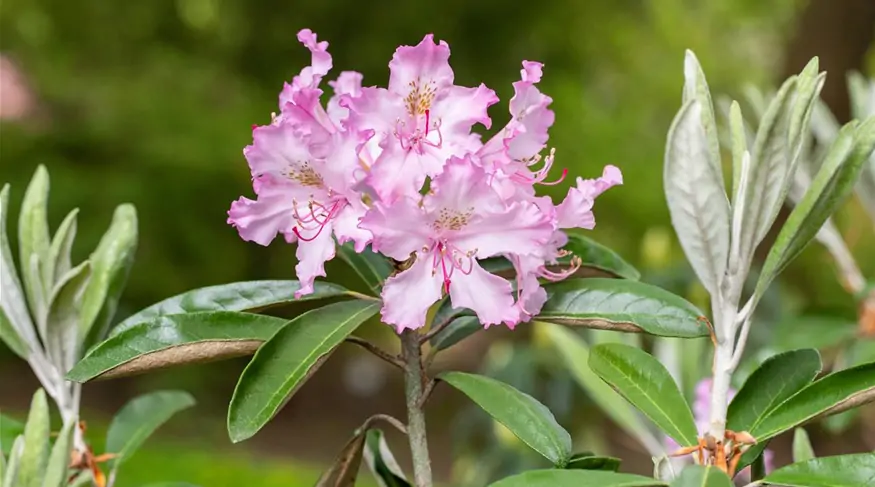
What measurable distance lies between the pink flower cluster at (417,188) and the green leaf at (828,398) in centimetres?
18

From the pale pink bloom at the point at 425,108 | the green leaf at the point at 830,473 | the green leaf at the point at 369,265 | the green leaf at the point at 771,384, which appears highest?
the pale pink bloom at the point at 425,108

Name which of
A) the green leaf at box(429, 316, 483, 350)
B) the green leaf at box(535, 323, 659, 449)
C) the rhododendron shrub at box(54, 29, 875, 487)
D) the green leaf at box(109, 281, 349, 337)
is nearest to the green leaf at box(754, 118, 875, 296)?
the rhododendron shrub at box(54, 29, 875, 487)

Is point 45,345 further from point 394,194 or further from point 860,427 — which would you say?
point 860,427

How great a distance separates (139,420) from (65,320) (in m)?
0.13

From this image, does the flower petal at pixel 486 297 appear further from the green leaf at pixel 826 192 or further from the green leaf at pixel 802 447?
the green leaf at pixel 802 447

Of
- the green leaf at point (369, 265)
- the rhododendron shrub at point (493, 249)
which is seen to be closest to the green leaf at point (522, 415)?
the rhododendron shrub at point (493, 249)

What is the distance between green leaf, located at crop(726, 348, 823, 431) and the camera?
0.62 metres

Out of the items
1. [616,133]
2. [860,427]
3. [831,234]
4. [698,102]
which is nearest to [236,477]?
[831,234]

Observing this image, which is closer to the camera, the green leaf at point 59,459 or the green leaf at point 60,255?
the green leaf at point 59,459

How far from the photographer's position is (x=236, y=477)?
2.26 m

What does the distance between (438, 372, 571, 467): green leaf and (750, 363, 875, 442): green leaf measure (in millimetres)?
143

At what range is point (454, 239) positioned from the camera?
58cm

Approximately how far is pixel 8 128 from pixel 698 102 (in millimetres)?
3487

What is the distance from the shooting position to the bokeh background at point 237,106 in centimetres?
348
